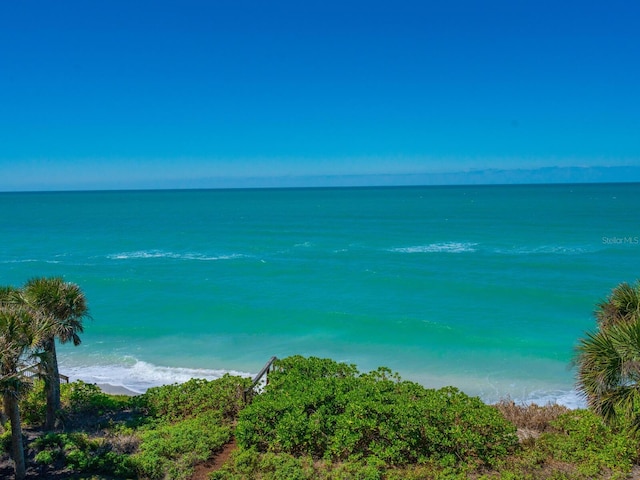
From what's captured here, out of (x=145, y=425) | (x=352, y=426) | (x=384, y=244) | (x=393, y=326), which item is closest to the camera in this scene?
(x=352, y=426)

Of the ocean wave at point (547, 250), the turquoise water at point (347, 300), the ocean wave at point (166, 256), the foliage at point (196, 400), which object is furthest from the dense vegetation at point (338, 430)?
the ocean wave at point (547, 250)

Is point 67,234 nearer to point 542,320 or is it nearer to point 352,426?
point 542,320

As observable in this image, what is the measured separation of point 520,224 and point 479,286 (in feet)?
145

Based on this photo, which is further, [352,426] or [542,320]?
[542,320]

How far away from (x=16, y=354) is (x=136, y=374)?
12.7 m

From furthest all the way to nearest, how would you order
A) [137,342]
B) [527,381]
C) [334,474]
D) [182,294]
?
1. [182,294]
2. [137,342]
3. [527,381]
4. [334,474]

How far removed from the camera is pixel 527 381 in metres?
20.3

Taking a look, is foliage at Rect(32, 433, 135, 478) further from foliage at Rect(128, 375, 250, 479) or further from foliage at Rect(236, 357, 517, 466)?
foliage at Rect(236, 357, 517, 466)

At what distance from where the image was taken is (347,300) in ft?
107

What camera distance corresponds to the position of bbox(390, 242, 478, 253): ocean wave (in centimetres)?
5089

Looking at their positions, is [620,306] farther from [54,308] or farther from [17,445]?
[54,308]

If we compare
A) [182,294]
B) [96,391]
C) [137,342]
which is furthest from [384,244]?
[96,391]

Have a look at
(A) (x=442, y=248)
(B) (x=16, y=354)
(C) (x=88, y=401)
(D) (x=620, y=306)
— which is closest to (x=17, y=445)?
(B) (x=16, y=354)

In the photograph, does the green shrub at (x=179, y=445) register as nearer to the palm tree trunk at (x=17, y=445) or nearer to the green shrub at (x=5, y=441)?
the palm tree trunk at (x=17, y=445)
